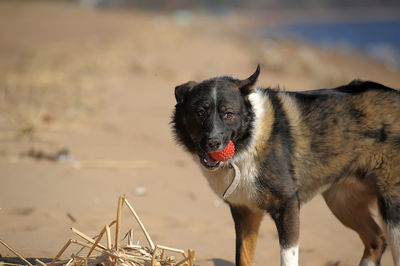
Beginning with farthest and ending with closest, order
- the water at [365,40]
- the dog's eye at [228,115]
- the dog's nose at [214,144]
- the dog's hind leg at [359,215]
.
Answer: the water at [365,40] → the dog's hind leg at [359,215] → the dog's eye at [228,115] → the dog's nose at [214,144]

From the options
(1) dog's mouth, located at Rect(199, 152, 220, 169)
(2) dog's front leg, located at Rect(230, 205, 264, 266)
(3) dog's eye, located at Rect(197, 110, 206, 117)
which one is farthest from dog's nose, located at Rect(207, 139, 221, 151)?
(2) dog's front leg, located at Rect(230, 205, 264, 266)

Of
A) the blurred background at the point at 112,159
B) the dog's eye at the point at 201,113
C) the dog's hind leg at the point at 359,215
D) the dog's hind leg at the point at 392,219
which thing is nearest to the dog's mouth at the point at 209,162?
the dog's eye at the point at 201,113

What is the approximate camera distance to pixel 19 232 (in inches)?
172

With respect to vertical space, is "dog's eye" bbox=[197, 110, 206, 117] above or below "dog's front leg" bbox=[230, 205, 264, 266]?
above

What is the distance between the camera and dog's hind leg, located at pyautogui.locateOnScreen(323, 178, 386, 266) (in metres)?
4.32

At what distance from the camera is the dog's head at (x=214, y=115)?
3664mm

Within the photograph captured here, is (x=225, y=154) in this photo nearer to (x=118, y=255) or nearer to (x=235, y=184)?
(x=235, y=184)

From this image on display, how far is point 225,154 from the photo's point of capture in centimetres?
374

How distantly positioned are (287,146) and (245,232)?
31.3 inches

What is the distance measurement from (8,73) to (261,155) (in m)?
10.9

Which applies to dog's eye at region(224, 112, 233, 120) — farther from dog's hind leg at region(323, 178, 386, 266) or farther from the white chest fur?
dog's hind leg at region(323, 178, 386, 266)

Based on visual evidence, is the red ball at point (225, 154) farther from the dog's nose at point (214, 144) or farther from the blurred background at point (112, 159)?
the blurred background at point (112, 159)

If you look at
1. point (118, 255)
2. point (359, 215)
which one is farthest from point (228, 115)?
point (359, 215)

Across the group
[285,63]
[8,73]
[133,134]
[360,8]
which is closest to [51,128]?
[133,134]
